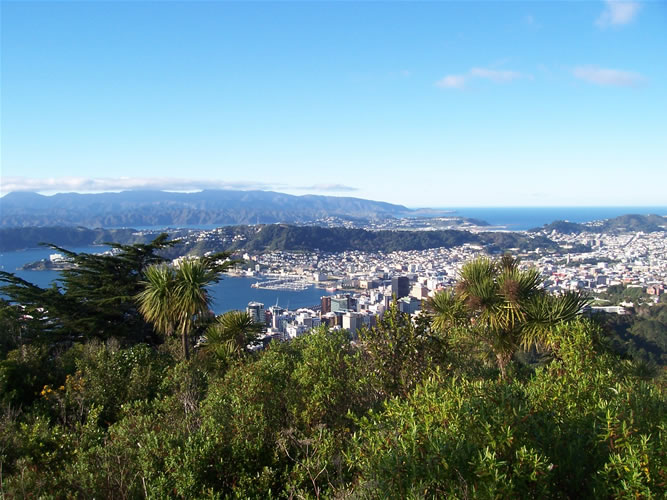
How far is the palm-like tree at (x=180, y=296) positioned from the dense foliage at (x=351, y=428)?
1360 mm

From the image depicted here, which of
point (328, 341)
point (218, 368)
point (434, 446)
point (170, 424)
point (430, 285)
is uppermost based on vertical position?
point (434, 446)

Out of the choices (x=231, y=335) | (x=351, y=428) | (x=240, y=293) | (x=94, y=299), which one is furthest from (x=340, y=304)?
(x=351, y=428)

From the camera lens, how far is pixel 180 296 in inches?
326

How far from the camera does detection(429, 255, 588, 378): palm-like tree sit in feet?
23.4

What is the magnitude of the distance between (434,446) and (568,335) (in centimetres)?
371

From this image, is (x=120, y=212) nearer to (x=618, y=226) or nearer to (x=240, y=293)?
(x=240, y=293)

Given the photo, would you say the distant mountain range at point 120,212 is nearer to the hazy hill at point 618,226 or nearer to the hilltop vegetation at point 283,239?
the hilltop vegetation at point 283,239

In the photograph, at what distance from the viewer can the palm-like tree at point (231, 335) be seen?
28.6ft

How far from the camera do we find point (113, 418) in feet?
19.8

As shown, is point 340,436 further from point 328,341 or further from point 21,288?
point 21,288

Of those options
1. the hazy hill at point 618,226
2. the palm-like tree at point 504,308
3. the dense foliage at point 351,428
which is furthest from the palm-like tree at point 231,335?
the hazy hill at point 618,226

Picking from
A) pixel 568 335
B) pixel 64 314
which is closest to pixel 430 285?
pixel 64 314

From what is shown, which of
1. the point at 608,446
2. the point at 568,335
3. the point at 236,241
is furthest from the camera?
the point at 236,241

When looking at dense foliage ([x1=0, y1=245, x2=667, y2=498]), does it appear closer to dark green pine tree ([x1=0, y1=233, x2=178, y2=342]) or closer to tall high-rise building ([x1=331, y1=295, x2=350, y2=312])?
dark green pine tree ([x1=0, y1=233, x2=178, y2=342])
